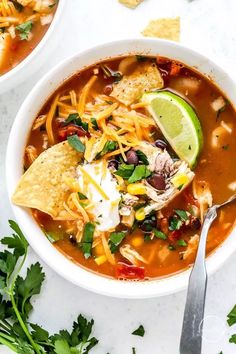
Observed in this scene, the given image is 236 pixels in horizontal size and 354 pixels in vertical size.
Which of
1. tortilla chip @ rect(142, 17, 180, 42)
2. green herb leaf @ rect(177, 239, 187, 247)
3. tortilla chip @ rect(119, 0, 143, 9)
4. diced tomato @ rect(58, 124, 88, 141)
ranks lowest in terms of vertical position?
green herb leaf @ rect(177, 239, 187, 247)

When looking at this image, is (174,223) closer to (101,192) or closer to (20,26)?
(101,192)

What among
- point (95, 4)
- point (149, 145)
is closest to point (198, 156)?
point (149, 145)

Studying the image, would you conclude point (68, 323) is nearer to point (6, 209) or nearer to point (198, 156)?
point (6, 209)

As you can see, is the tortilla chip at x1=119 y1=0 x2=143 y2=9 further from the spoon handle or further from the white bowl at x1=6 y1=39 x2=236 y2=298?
the spoon handle

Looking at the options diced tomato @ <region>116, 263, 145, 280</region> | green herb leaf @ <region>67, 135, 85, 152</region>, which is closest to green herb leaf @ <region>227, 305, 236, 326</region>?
diced tomato @ <region>116, 263, 145, 280</region>

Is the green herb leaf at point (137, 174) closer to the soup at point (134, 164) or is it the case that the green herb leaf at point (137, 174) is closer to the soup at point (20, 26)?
the soup at point (134, 164)

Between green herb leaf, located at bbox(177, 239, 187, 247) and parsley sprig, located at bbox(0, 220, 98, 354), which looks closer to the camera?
green herb leaf, located at bbox(177, 239, 187, 247)
